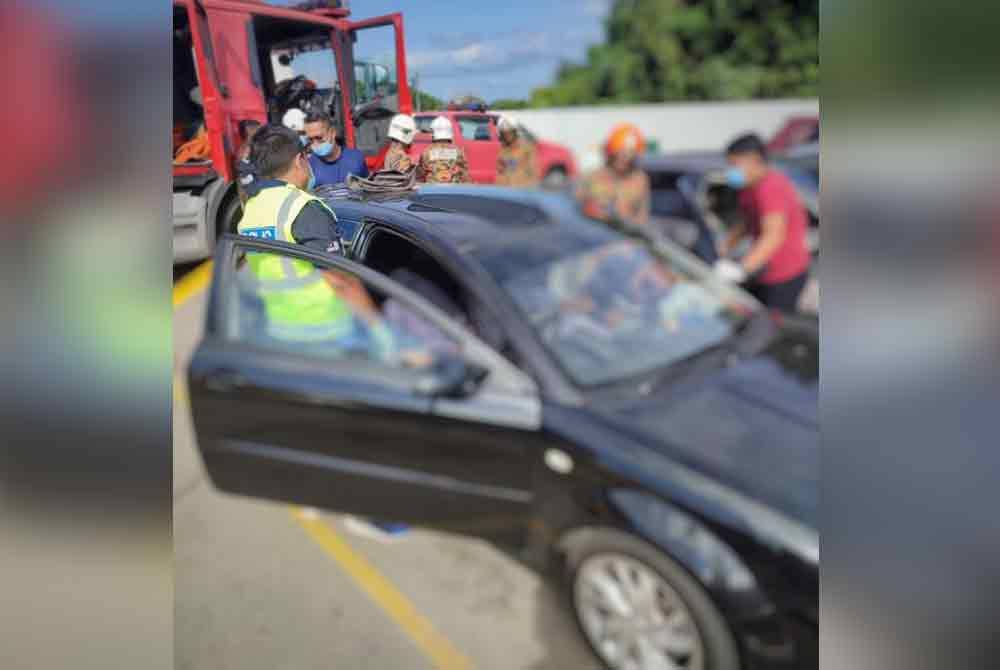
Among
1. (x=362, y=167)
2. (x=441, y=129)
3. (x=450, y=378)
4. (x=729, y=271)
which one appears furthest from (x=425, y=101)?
(x=729, y=271)

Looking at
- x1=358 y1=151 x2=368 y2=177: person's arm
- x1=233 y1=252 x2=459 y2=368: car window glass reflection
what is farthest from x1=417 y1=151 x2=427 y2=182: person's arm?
x1=233 y1=252 x2=459 y2=368: car window glass reflection

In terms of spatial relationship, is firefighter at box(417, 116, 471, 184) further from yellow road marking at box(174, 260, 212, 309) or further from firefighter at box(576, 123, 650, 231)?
yellow road marking at box(174, 260, 212, 309)

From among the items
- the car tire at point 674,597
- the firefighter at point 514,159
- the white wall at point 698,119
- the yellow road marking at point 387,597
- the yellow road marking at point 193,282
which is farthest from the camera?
the yellow road marking at point 193,282

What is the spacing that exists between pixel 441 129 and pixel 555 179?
0.88 ft

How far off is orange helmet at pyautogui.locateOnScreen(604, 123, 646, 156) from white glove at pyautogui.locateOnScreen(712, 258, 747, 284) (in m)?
0.22

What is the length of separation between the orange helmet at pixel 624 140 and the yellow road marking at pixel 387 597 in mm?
907

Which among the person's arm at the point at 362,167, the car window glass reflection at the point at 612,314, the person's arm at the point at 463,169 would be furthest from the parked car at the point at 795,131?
the person's arm at the point at 362,167

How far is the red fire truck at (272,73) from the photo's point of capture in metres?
1.43

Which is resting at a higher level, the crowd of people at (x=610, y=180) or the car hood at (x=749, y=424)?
the crowd of people at (x=610, y=180)

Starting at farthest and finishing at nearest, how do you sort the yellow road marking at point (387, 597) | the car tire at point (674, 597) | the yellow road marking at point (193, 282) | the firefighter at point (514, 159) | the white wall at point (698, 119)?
the yellow road marking at point (193, 282), the yellow road marking at point (387, 597), the firefighter at point (514, 159), the car tire at point (674, 597), the white wall at point (698, 119)

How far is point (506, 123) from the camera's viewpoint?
4.28 ft

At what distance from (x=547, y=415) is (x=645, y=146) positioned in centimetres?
50

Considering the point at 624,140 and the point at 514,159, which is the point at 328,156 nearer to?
the point at 514,159

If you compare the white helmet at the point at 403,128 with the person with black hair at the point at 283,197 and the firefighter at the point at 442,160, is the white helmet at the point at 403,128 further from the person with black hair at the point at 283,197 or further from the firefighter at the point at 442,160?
the person with black hair at the point at 283,197
